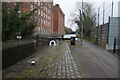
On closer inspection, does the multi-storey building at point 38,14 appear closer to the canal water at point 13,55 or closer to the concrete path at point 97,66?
the canal water at point 13,55

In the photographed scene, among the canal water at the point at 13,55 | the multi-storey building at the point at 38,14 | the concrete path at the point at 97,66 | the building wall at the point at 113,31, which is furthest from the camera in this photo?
the multi-storey building at the point at 38,14

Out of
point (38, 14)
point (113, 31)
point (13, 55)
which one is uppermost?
point (38, 14)

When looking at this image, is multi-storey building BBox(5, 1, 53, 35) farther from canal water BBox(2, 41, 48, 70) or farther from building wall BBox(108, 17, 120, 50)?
building wall BBox(108, 17, 120, 50)

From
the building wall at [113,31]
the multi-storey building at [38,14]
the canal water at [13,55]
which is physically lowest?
the canal water at [13,55]

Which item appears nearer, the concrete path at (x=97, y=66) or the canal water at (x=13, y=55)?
the concrete path at (x=97, y=66)

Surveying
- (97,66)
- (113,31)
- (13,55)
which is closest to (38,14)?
(13,55)

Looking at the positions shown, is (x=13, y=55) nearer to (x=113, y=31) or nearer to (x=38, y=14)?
(x=113, y=31)

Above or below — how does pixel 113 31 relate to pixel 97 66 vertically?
above

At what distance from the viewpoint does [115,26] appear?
9555 mm

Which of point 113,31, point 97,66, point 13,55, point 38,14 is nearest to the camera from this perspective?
point 97,66

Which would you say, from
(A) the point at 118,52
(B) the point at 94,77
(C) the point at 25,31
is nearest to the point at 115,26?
(A) the point at 118,52

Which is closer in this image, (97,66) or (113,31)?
(97,66)

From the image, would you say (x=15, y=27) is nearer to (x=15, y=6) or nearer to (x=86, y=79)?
(x=15, y=6)

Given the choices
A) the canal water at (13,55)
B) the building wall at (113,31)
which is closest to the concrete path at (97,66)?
the building wall at (113,31)
